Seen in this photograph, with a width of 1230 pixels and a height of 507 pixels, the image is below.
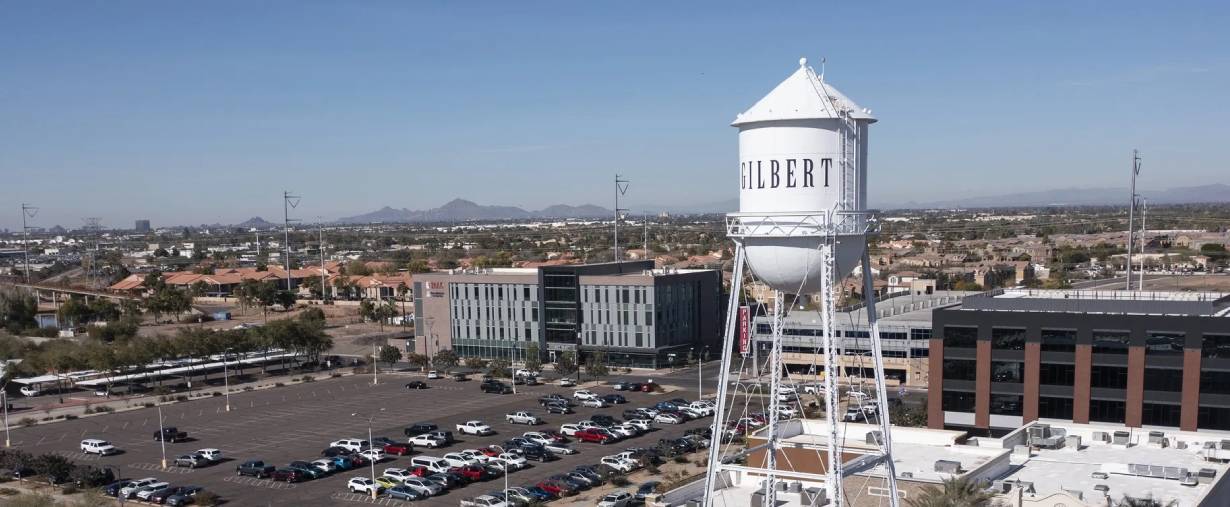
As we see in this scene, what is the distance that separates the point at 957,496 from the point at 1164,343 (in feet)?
85.2

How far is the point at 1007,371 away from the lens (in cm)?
4719

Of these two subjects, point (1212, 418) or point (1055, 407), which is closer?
point (1212, 418)

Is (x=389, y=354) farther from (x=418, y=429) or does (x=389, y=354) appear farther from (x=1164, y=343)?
(x=1164, y=343)

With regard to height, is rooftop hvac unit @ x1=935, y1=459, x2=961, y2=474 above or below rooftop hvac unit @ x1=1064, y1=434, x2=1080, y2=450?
above

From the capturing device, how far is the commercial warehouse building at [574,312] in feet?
254

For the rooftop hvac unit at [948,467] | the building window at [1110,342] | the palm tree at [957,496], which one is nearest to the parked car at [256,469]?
the rooftop hvac unit at [948,467]

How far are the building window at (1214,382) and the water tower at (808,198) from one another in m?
29.8

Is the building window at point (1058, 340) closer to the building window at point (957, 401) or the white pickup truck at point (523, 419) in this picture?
the building window at point (957, 401)

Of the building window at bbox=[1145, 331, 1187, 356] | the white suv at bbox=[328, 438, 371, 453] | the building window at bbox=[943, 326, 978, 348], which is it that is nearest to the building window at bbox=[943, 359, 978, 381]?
the building window at bbox=[943, 326, 978, 348]

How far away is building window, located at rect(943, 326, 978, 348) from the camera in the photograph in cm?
4762

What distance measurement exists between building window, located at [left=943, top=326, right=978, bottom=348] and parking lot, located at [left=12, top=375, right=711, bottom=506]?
16.0 metres

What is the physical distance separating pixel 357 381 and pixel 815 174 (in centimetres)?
6078

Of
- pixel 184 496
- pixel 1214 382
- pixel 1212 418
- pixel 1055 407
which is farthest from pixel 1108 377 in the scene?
pixel 184 496

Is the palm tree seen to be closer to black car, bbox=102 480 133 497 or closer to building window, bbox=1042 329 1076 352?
building window, bbox=1042 329 1076 352
